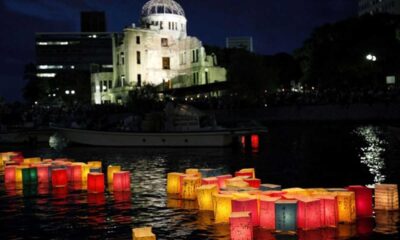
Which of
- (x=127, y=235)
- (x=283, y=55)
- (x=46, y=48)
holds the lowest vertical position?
(x=127, y=235)

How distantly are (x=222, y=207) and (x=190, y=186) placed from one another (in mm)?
3640

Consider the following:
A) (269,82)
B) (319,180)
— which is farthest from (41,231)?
(269,82)

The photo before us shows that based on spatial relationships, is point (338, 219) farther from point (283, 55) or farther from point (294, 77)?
point (283, 55)

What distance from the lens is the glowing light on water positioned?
22675 millimetres

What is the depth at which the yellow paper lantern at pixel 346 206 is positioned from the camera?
44.9 ft

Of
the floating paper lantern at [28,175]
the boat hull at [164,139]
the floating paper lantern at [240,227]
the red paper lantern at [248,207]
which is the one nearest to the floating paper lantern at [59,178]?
the floating paper lantern at [28,175]

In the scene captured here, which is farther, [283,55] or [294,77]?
[283,55]

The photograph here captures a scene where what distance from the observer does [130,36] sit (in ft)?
383

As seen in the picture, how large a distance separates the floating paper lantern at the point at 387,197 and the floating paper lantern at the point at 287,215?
316cm

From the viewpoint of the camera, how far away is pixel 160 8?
131250 millimetres

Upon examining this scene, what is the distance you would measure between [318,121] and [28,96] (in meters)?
117

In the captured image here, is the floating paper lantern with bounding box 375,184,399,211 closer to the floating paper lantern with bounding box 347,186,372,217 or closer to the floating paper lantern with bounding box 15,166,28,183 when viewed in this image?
the floating paper lantern with bounding box 347,186,372,217

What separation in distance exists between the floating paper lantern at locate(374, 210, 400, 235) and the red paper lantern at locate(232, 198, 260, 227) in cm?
274

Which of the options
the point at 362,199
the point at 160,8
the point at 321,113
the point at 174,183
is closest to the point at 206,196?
the point at 174,183
